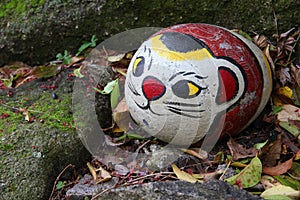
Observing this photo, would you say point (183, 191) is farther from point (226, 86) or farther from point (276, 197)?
point (226, 86)

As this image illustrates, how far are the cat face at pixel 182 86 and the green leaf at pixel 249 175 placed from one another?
0.33 meters

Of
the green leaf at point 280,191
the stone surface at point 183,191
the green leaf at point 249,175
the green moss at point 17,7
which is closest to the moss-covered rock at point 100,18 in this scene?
the green moss at point 17,7

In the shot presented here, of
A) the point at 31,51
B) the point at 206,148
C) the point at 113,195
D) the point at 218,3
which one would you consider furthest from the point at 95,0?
the point at 113,195

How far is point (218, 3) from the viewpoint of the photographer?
10.8 feet

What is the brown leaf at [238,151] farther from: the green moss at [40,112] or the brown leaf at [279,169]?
the green moss at [40,112]

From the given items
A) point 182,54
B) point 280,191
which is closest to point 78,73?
point 182,54

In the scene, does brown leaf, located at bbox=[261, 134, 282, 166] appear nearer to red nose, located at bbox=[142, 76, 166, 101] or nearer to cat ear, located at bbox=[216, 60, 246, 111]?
cat ear, located at bbox=[216, 60, 246, 111]

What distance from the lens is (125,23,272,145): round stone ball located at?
8.01ft

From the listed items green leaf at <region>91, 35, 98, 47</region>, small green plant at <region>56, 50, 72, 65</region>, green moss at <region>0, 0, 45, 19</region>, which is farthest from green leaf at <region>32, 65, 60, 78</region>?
green moss at <region>0, 0, 45, 19</region>

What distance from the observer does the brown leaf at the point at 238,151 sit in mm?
2498

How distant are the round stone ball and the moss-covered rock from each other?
674mm

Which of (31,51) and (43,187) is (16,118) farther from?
(31,51)

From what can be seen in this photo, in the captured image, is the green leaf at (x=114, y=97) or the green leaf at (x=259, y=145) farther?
the green leaf at (x=114, y=97)

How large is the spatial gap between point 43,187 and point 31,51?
5.01ft
